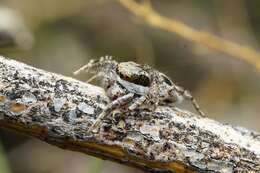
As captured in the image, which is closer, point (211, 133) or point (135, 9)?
point (211, 133)

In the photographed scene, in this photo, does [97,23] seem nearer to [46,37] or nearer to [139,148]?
[46,37]

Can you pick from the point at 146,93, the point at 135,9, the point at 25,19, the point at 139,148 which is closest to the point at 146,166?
the point at 139,148

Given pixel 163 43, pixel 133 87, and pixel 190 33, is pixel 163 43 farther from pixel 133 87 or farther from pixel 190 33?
pixel 133 87

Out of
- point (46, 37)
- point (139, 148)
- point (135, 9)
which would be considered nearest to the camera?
point (139, 148)

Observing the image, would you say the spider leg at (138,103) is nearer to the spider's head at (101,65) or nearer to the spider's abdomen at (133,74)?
the spider's abdomen at (133,74)

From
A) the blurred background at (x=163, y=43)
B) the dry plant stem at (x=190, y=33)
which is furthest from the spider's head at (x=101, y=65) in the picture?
the blurred background at (x=163, y=43)

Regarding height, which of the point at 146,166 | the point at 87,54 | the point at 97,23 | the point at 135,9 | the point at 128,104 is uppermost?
the point at 97,23

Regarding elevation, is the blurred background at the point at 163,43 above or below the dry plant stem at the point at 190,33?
above
